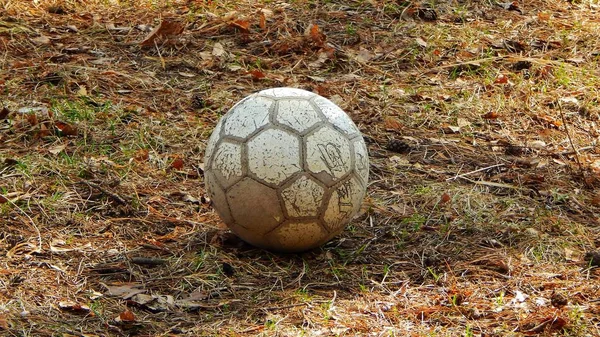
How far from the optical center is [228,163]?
14.9ft

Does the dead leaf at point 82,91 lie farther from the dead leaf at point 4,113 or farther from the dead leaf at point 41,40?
the dead leaf at point 41,40

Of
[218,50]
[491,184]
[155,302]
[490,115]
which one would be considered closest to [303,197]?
[155,302]

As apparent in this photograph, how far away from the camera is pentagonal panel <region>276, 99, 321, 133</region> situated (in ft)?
14.8

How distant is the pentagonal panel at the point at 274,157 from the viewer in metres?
4.44

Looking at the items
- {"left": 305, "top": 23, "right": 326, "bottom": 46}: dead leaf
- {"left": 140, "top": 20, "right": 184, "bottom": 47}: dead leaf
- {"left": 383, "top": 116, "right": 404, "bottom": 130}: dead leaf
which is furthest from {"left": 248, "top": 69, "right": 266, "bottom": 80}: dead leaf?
{"left": 383, "top": 116, "right": 404, "bottom": 130}: dead leaf

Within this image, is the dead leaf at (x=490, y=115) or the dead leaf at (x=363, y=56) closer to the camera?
the dead leaf at (x=490, y=115)

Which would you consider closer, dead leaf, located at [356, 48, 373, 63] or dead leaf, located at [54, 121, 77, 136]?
dead leaf, located at [54, 121, 77, 136]

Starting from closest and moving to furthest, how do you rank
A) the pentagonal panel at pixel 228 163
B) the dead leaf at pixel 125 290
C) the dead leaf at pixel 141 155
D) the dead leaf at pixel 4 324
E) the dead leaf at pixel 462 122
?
the dead leaf at pixel 4 324
the dead leaf at pixel 125 290
the pentagonal panel at pixel 228 163
the dead leaf at pixel 141 155
the dead leaf at pixel 462 122

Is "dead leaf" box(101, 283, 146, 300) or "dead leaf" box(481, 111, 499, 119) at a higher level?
"dead leaf" box(101, 283, 146, 300)

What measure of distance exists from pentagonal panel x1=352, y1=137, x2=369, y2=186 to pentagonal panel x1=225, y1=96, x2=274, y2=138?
491mm

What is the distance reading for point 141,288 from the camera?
4473 mm

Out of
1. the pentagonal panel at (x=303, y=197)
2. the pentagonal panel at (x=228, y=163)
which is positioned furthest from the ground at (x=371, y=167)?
the pentagonal panel at (x=228, y=163)

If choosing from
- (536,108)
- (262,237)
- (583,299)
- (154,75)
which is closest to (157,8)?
(154,75)

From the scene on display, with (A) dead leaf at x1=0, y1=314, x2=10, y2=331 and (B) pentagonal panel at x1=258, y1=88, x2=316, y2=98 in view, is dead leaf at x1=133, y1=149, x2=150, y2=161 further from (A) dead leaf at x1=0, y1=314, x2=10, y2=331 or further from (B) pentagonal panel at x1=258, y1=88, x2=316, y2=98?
(A) dead leaf at x1=0, y1=314, x2=10, y2=331
